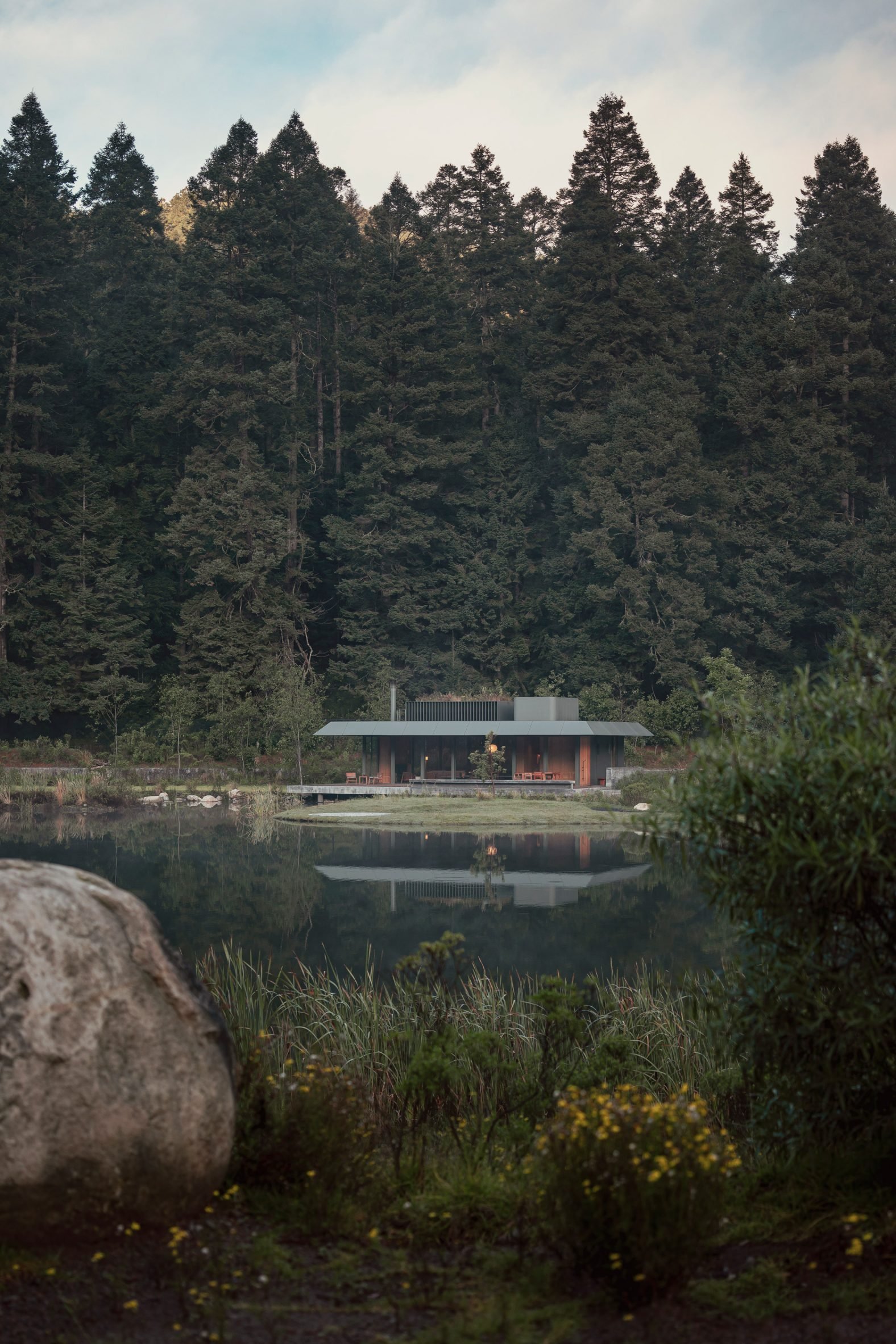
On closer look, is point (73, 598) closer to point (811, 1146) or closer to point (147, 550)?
point (147, 550)

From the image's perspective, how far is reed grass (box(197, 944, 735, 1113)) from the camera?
7.13 meters

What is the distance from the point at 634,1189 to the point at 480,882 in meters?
14.7

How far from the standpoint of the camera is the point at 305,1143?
4.99 meters

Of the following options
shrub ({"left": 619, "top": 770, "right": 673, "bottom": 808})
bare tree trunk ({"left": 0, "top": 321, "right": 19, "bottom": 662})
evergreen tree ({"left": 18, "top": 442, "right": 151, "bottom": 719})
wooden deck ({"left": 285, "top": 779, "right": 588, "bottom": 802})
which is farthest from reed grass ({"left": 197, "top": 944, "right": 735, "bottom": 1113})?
bare tree trunk ({"left": 0, "top": 321, "right": 19, "bottom": 662})

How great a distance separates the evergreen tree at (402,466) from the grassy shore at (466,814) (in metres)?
15.0

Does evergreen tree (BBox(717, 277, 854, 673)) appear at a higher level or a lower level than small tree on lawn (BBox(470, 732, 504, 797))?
higher

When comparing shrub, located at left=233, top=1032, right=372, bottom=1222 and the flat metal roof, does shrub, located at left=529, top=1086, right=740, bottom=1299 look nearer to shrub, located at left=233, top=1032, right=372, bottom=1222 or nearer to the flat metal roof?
shrub, located at left=233, top=1032, right=372, bottom=1222

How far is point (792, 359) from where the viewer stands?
153 feet

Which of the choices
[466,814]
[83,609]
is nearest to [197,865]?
[466,814]

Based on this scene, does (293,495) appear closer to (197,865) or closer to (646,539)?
(646,539)

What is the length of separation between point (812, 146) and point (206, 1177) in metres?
56.2

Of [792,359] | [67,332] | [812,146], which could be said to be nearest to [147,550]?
[67,332]

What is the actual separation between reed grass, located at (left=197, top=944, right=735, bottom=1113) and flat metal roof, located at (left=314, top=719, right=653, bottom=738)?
86.1 feet

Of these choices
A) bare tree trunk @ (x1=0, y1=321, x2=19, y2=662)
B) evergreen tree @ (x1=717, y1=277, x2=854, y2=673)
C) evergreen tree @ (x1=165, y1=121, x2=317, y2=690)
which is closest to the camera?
bare tree trunk @ (x1=0, y1=321, x2=19, y2=662)
